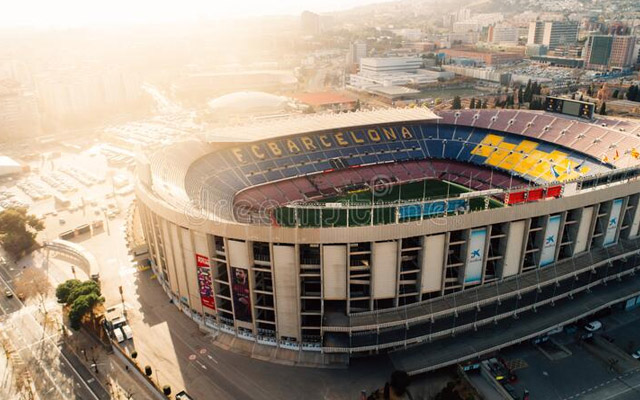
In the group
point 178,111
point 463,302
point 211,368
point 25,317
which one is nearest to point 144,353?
point 211,368

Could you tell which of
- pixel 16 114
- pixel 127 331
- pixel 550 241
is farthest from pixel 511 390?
pixel 16 114

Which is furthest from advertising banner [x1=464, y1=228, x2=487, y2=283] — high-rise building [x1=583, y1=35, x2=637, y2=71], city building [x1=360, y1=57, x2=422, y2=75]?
high-rise building [x1=583, y1=35, x2=637, y2=71]

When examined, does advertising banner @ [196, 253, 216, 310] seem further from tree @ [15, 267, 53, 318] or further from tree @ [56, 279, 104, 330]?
tree @ [15, 267, 53, 318]

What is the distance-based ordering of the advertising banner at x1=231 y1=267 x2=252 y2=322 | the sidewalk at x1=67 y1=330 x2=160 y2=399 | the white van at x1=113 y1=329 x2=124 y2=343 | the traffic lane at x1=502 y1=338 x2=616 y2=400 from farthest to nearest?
the white van at x1=113 y1=329 x2=124 y2=343, the advertising banner at x1=231 y1=267 x2=252 y2=322, the sidewalk at x1=67 y1=330 x2=160 y2=399, the traffic lane at x1=502 y1=338 x2=616 y2=400

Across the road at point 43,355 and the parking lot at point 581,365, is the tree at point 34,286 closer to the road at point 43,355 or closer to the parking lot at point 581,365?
the road at point 43,355

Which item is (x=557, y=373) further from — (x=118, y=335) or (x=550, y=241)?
(x=118, y=335)

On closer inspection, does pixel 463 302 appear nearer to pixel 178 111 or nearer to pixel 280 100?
pixel 280 100
